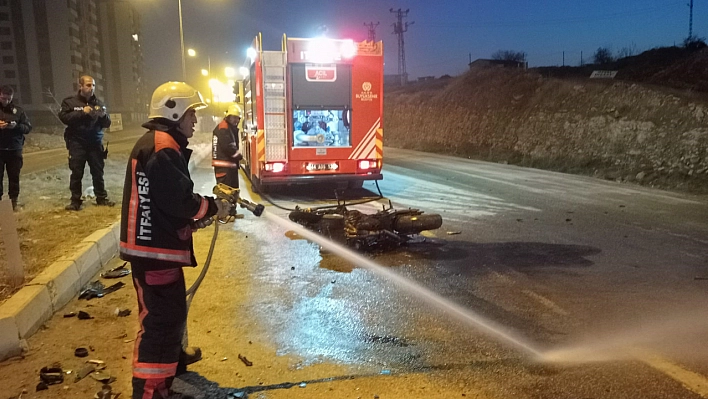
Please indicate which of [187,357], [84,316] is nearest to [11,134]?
[84,316]

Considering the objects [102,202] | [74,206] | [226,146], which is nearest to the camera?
[74,206]

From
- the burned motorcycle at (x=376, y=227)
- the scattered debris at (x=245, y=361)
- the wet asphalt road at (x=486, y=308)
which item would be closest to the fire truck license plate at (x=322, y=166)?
the wet asphalt road at (x=486, y=308)

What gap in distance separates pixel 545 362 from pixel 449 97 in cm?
2976

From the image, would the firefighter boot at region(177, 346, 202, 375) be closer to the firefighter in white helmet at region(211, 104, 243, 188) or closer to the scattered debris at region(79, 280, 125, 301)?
the scattered debris at region(79, 280, 125, 301)

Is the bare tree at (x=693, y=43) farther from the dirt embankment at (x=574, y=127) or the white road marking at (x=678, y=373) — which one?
the white road marking at (x=678, y=373)

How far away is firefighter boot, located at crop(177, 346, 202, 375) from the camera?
11.9 ft

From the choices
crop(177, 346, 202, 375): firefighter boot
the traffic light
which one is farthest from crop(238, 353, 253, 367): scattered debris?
the traffic light

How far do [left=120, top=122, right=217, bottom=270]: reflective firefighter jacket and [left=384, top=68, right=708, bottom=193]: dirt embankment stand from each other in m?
12.2

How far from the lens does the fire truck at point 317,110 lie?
33.9ft

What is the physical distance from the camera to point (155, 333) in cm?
306

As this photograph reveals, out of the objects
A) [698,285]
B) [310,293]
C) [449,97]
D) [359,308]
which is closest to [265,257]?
[310,293]

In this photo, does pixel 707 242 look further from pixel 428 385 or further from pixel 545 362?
pixel 428 385

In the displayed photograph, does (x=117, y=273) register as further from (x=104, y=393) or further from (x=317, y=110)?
(x=317, y=110)

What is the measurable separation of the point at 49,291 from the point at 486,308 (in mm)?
3813
